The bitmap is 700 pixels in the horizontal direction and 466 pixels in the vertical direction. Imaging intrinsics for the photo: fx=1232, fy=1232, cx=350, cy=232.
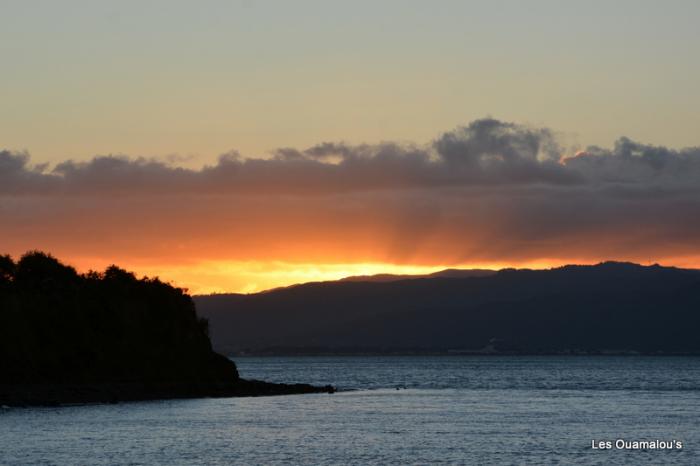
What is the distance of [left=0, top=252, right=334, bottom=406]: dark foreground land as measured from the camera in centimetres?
14888

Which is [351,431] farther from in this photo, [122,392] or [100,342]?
[100,342]

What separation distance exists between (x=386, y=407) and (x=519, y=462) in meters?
59.1

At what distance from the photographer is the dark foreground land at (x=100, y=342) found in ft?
488

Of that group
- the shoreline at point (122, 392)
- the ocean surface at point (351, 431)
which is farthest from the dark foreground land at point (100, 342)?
the ocean surface at point (351, 431)

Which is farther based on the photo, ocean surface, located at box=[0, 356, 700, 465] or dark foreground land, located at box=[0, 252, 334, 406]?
dark foreground land, located at box=[0, 252, 334, 406]

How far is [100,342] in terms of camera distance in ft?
531

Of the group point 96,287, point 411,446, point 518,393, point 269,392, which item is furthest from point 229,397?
point 411,446

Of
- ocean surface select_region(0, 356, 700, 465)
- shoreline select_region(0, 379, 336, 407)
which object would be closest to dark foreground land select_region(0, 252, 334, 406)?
shoreline select_region(0, 379, 336, 407)

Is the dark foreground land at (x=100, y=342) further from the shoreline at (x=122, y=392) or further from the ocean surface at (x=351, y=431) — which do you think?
the ocean surface at (x=351, y=431)

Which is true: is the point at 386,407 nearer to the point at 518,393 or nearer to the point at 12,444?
the point at 518,393

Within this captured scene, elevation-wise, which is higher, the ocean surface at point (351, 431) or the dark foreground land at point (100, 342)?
the dark foreground land at point (100, 342)

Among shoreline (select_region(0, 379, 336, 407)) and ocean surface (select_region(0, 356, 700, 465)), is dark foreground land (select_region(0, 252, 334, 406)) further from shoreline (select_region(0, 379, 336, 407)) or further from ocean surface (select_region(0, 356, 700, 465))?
ocean surface (select_region(0, 356, 700, 465))

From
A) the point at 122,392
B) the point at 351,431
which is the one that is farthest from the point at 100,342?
the point at 351,431

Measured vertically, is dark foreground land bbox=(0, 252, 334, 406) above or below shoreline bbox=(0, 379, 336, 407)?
above
